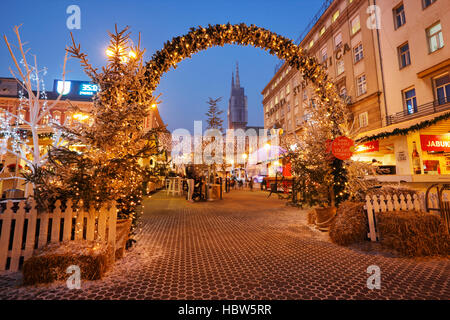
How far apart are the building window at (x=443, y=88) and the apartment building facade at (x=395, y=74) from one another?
2.0 inches

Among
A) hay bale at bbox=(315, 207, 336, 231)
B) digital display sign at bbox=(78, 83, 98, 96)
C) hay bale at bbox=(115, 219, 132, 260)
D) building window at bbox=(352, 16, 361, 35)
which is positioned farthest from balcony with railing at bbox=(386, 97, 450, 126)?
digital display sign at bbox=(78, 83, 98, 96)

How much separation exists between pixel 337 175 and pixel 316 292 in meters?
3.53

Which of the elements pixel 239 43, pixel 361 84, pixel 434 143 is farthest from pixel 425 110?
pixel 239 43

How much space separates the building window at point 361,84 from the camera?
1684 cm

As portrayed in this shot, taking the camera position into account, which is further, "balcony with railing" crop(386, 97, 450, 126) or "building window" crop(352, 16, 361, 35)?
"building window" crop(352, 16, 361, 35)

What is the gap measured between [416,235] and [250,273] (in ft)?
9.63

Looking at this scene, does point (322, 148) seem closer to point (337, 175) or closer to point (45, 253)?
point (337, 175)

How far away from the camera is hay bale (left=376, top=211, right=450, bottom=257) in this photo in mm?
3207

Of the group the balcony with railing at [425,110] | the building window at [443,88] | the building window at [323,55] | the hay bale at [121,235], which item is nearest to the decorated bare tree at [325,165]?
the hay bale at [121,235]

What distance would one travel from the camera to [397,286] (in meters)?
2.28

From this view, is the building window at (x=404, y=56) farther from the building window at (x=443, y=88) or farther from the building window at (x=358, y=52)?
the building window at (x=358, y=52)

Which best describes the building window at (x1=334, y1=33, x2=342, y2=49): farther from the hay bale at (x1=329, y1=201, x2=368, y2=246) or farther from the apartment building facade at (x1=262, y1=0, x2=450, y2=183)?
the hay bale at (x1=329, y1=201, x2=368, y2=246)

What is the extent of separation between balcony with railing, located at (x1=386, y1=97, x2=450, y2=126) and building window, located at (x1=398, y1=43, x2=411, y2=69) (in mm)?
3309

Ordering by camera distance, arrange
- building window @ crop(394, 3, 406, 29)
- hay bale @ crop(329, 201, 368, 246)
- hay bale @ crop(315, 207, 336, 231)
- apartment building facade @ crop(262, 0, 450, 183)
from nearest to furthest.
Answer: hay bale @ crop(329, 201, 368, 246), hay bale @ crop(315, 207, 336, 231), apartment building facade @ crop(262, 0, 450, 183), building window @ crop(394, 3, 406, 29)
